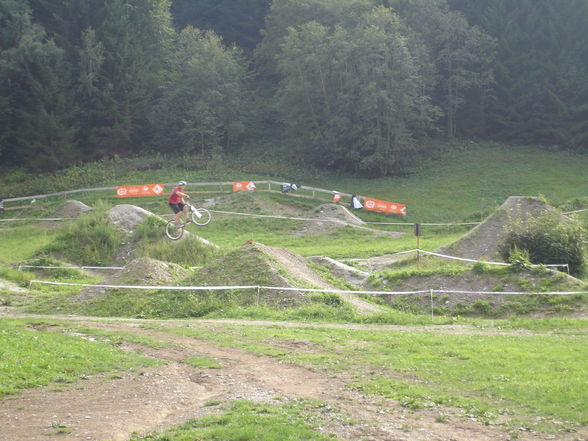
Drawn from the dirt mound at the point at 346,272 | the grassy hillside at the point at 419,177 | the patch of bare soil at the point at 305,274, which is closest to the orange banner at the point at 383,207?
the grassy hillside at the point at 419,177

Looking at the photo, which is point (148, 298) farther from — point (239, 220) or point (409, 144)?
point (409, 144)

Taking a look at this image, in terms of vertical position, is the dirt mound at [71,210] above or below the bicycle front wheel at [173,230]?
below

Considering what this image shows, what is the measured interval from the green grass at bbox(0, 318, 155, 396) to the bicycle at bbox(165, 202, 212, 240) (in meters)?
12.8

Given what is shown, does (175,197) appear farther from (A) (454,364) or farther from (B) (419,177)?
(B) (419,177)

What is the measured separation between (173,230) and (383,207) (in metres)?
20.5

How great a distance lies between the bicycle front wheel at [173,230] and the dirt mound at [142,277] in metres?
5.90

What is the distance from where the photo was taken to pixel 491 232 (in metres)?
31.2

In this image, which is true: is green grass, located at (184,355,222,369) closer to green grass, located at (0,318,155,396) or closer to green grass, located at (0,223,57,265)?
green grass, located at (0,318,155,396)

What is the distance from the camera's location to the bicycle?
29.5m

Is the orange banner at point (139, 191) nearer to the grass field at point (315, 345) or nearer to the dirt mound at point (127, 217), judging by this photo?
the grass field at point (315, 345)

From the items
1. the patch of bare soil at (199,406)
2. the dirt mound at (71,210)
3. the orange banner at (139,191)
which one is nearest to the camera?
the patch of bare soil at (199,406)

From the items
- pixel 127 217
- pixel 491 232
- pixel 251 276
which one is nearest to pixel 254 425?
pixel 251 276

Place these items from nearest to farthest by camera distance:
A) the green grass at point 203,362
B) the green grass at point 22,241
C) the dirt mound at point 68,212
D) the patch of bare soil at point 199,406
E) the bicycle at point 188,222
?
the patch of bare soil at point 199,406 → the green grass at point 203,362 → the bicycle at point 188,222 → the green grass at point 22,241 → the dirt mound at point 68,212

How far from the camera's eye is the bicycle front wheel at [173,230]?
3105 cm
